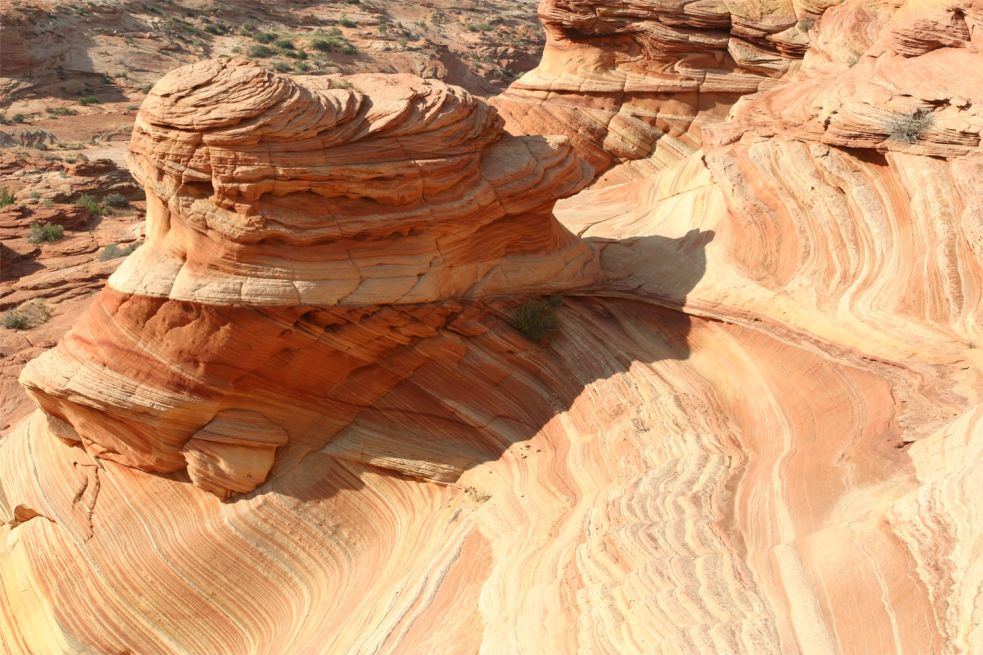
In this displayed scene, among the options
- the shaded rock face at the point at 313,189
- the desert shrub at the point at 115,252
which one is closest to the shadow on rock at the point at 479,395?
the shaded rock face at the point at 313,189

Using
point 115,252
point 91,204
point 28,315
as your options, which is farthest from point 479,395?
point 91,204

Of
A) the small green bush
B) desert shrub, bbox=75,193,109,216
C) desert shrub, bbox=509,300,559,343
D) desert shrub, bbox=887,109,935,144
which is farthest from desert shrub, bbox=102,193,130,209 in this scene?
desert shrub, bbox=887,109,935,144

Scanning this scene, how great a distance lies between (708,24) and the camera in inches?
818

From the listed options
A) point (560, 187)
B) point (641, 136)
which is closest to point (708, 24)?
point (641, 136)

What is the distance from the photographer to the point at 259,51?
4291 centimetres

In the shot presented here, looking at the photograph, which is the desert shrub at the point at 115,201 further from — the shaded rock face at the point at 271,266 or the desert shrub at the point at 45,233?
the shaded rock face at the point at 271,266

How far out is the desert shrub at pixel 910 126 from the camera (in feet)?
36.2

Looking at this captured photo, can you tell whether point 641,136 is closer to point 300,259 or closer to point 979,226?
point 979,226

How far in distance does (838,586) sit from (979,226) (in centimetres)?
542

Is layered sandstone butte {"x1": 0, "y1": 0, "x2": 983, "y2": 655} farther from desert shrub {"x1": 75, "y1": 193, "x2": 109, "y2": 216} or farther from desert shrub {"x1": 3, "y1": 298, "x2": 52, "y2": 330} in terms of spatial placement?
desert shrub {"x1": 75, "y1": 193, "x2": 109, "y2": 216}

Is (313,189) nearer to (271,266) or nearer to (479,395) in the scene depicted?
(271,266)

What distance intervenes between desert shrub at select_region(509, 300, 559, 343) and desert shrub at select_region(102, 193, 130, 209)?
59.2 ft

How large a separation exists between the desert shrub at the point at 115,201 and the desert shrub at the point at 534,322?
59.2ft

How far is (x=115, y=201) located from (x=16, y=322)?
322 inches
